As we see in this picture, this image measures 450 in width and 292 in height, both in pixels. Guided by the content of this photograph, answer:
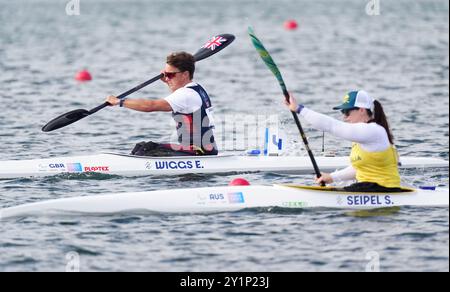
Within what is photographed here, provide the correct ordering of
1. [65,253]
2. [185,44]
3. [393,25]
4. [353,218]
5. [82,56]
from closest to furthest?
1. [65,253]
2. [353,218]
3. [82,56]
4. [185,44]
5. [393,25]

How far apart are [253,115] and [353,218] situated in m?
11.7

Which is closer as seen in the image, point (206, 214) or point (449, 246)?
point (449, 246)

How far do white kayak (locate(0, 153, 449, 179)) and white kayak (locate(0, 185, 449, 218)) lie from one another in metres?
2.77

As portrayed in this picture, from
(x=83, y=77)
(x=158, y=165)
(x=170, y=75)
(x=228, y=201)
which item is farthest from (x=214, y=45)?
(x=83, y=77)

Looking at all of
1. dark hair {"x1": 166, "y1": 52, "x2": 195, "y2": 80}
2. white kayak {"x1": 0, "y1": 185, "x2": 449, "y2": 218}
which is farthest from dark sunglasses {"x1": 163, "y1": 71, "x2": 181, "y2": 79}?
white kayak {"x1": 0, "y1": 185, "x2": 449, "y2": 218}

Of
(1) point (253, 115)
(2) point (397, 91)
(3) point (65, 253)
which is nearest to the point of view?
(3) point (65, 253)

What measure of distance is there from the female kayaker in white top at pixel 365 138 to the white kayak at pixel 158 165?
3326mm

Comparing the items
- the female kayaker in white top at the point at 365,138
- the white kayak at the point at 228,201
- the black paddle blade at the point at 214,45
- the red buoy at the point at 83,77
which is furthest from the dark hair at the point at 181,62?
the red buoy at the point at 83,77

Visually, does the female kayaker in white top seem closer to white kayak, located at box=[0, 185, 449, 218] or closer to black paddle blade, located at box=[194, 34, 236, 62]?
white kayak, located at box=[0, 185, 449, 218]

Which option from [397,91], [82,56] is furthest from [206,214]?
[82,56]

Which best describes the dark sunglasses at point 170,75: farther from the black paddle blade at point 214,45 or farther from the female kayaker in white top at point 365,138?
the female kayaker in white top at point 365,138

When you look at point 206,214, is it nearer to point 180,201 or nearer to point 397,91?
point 180,201

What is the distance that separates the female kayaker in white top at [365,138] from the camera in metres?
13.5

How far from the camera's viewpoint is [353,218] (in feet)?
45.5
